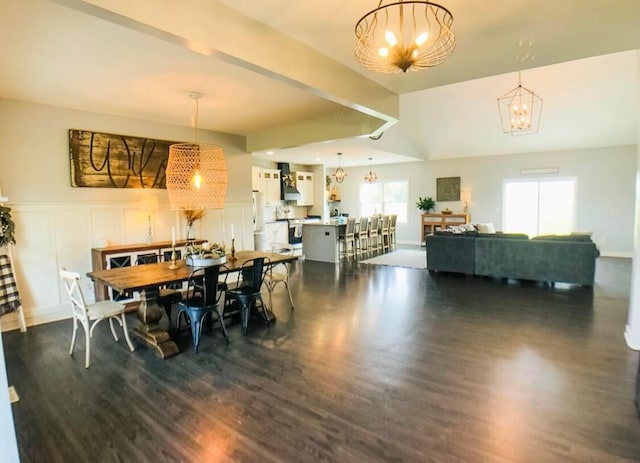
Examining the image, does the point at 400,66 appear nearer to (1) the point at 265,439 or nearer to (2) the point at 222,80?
(2) the point at 222,80

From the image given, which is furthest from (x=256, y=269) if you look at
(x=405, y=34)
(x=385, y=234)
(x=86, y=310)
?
(x=385, y=234)

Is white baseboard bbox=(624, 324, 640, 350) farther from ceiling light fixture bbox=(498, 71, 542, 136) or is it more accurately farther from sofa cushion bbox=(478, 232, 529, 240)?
ceiling light fixture bbox=(498, 71, 542, 136)

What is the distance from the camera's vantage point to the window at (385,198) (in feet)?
39.5

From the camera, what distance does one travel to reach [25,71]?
11.1 ft

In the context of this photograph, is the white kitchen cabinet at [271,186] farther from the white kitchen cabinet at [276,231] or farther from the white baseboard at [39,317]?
the white baseboard at [39,317]

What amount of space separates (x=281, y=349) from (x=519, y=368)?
2.17 metres

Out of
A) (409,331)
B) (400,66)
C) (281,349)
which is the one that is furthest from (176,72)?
(409,331)

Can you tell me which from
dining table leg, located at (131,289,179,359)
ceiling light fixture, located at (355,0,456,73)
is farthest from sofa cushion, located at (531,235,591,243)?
dining table leg, located at (131,289,179,359)

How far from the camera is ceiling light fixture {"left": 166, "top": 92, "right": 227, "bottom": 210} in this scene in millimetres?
4074

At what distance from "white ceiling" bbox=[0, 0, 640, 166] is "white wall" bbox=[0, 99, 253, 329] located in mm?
276

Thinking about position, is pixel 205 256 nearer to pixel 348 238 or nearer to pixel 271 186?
pixel 348 238

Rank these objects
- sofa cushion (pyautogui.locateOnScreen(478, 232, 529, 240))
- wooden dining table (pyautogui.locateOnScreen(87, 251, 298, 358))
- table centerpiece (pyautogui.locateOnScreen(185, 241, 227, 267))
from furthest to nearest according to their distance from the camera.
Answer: sofa cushion (pyautogui.locateOnScreen(478, 232, 529, 240)) → table centerpiece (pyautogui.locateOnScreen(185, 241, 227, 267)) → wooden dining table (pyautogui.locateOnScreen(87, 251, 298, 358))

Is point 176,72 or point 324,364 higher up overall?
point 176,72

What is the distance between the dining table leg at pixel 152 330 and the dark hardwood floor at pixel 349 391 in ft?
0.43
